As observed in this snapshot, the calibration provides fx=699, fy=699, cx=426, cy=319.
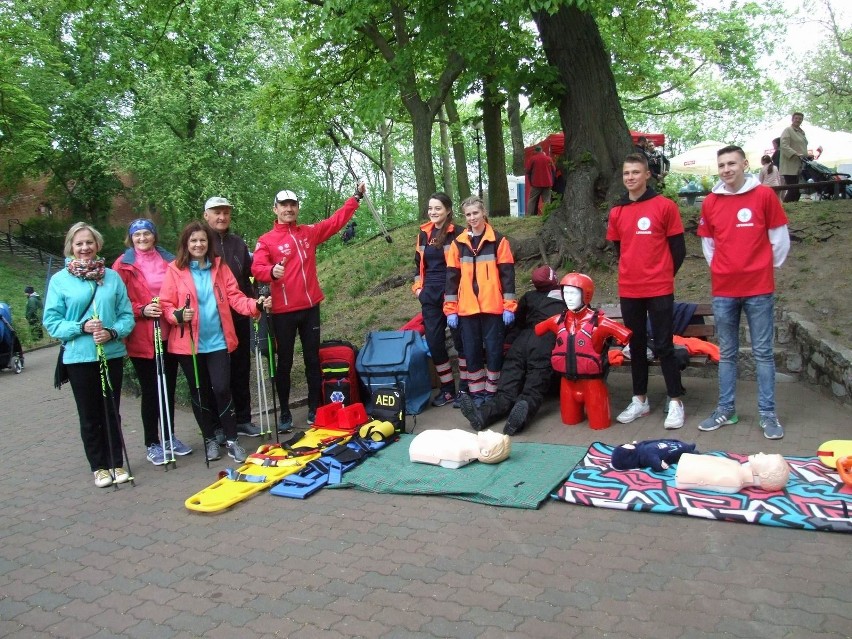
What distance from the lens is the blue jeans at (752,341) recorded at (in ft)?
16.9

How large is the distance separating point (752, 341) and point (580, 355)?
1.27 meters

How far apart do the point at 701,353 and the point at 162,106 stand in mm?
23602

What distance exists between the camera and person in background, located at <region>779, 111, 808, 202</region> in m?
12.5

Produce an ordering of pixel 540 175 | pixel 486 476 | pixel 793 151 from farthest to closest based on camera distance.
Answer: pixel 540 175 < pixel 793 151 < pixel 486 476

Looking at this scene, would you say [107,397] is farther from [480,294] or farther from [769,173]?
[769,173]

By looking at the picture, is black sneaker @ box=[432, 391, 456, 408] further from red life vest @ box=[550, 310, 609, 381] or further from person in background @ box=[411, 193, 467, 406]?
red life vest @ box=[550, 310, 609, 381]

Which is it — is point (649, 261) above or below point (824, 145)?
below

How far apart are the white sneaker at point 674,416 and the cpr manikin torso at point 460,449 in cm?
133

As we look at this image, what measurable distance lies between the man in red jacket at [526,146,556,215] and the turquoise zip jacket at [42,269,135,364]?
398 inches

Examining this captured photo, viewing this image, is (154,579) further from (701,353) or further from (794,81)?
(794,81)

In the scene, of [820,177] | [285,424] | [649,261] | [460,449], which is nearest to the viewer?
[460,449]

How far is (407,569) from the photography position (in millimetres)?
3721

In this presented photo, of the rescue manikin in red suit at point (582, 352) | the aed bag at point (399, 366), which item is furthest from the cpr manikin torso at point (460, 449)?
the aed bag at point (399, 366)

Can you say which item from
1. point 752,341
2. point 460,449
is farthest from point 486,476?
point 752,341
